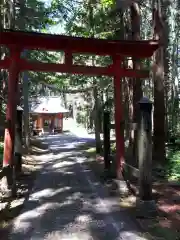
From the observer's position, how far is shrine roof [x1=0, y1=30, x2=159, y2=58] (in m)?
7.16

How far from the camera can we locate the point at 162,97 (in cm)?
1020

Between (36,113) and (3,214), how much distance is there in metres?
33.5

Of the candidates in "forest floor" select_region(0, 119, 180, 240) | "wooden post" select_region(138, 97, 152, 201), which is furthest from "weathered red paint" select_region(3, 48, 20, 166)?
"wooden post" select_region(138, 97, 152, 201)

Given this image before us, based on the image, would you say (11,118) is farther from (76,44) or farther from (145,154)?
(145,154)

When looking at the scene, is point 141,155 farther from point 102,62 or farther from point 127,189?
point 102,62

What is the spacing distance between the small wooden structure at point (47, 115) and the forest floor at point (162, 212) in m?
30.8

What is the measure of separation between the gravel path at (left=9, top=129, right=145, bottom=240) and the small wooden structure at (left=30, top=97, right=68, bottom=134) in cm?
2993

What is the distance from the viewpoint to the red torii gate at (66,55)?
23.8 ft

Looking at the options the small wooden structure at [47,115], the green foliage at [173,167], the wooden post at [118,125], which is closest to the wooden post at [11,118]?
the wooden post at [118,125]

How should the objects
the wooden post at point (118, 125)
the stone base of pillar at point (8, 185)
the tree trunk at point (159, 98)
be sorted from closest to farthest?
the stone base of pillar at point (8, 185) < the wooden post at point (118, 125) < the tree trunk at point (159, 98)

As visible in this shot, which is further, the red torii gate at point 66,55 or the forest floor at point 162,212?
the red torii gate at point 66,55

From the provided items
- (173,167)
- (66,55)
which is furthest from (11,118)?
(173,167)

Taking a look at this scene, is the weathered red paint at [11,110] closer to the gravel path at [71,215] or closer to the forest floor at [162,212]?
the gravel path at [71,215]

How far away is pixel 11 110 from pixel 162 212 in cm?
385
